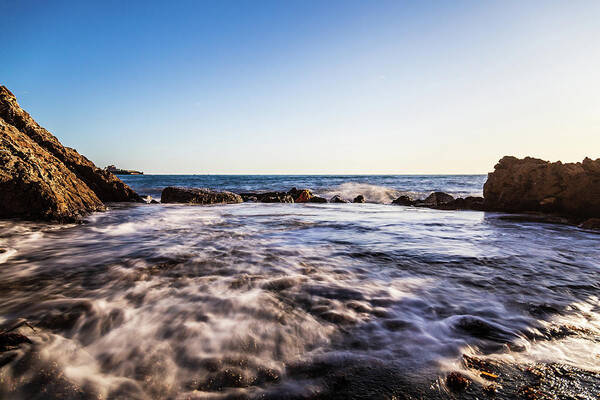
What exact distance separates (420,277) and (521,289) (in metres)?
0.84

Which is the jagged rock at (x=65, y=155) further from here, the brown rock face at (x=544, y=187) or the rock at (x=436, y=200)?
the brown rock face at (x=544, y=187)

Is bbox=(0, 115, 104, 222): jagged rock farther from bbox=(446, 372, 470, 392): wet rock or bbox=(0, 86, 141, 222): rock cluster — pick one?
bbox=(446, 372, 470, 392): wet rock

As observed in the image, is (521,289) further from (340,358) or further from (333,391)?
(333,391)

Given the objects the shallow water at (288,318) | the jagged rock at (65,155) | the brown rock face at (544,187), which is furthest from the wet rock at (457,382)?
the brown rock face at (544,187)

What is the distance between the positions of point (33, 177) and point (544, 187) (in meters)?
12.1

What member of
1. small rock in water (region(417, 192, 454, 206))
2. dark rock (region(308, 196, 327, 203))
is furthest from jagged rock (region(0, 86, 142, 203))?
small rock in water (region(417, 192, 454, 206))

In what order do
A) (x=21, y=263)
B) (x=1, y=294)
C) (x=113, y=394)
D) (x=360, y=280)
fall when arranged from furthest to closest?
1. (x=21, y=263)
2. (x=360, y=280)
3. (x=1, y=294)
4. (x=113, y=394)

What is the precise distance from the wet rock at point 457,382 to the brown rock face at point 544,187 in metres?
8.40

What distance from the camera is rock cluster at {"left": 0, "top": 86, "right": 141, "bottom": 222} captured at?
15.5ft

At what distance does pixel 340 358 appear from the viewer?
1.48 m

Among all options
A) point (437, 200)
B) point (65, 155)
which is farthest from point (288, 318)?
point (437, 200)

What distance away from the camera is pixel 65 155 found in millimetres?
7984

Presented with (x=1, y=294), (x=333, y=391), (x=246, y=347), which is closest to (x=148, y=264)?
(x=1, y=294)

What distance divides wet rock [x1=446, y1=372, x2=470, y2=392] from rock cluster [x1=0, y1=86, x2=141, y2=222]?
649 cm
